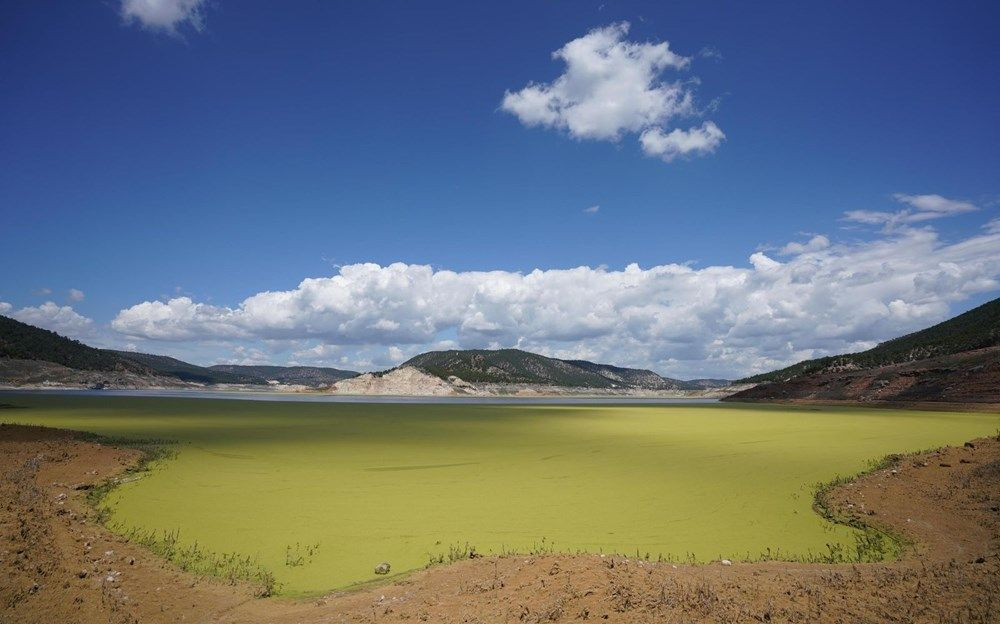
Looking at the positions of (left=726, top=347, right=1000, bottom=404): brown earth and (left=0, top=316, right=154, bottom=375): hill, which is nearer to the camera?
(left=726, top=347, right=1000, bottom=404): brown earth

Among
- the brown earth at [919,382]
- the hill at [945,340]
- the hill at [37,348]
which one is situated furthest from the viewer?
the hill at [37,348]

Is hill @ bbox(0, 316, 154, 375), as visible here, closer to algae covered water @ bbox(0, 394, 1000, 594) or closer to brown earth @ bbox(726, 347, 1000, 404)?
Result: algae covered water @ bbox(0, 394, 1000, 594)

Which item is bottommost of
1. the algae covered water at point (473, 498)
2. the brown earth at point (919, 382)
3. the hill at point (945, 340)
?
the algae covered water at point (473, 498)

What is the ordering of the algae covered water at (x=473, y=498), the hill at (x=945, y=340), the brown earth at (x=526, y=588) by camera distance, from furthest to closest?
the hill at (x=945, y=340)
the algae covered water at (x=473, y=498)
the brown earth at (x=526, y=588)

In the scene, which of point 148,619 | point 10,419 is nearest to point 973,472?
point 148,619

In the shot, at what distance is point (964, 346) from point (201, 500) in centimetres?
12768

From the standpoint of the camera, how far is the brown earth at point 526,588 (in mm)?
7270

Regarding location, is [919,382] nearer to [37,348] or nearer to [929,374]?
[929,374]

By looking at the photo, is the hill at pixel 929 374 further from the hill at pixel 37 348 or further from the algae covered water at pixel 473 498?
the hill at pixel 37 348

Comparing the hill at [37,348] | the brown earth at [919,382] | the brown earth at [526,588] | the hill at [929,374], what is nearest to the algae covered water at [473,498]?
the brown earth at [526,588]

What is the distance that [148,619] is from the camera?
28.1 ft

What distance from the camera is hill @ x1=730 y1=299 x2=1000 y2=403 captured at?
69.6 meters

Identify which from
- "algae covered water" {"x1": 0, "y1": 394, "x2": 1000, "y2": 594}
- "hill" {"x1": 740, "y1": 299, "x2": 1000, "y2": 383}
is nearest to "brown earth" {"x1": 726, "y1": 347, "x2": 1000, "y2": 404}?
"hill" {"x1": 740, "y1": 299, "x2": 1000, "y2": 383}

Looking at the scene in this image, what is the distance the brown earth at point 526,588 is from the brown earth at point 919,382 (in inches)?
2926
